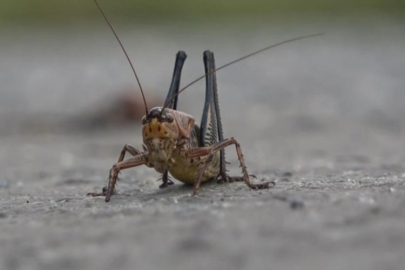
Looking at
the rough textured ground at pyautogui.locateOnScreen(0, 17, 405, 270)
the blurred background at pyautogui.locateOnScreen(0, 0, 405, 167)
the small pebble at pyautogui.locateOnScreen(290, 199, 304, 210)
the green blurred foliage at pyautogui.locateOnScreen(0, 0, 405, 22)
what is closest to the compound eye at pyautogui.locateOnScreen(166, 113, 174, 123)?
the rough textured ground at pyautogui.locateOnScreen(0, 17, 405, 270)

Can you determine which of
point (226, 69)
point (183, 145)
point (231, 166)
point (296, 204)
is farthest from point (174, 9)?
point (296, 204)

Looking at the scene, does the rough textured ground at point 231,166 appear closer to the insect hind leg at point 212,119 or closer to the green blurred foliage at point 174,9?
the insect hind leg at point 212,119

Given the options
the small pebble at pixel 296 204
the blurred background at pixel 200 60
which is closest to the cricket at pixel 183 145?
the small pebble at pixel 296 204

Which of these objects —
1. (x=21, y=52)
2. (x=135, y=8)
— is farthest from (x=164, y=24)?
(x=21, y=52)

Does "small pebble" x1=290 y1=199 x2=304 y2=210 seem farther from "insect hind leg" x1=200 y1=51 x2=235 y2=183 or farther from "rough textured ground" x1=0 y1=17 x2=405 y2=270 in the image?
"insect hind leg" x1=200 y1=51 x2=235 y2=183

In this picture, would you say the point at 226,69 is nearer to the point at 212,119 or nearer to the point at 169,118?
the point at 212,119

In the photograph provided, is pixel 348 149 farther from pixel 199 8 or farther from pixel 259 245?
pixel 199 8
